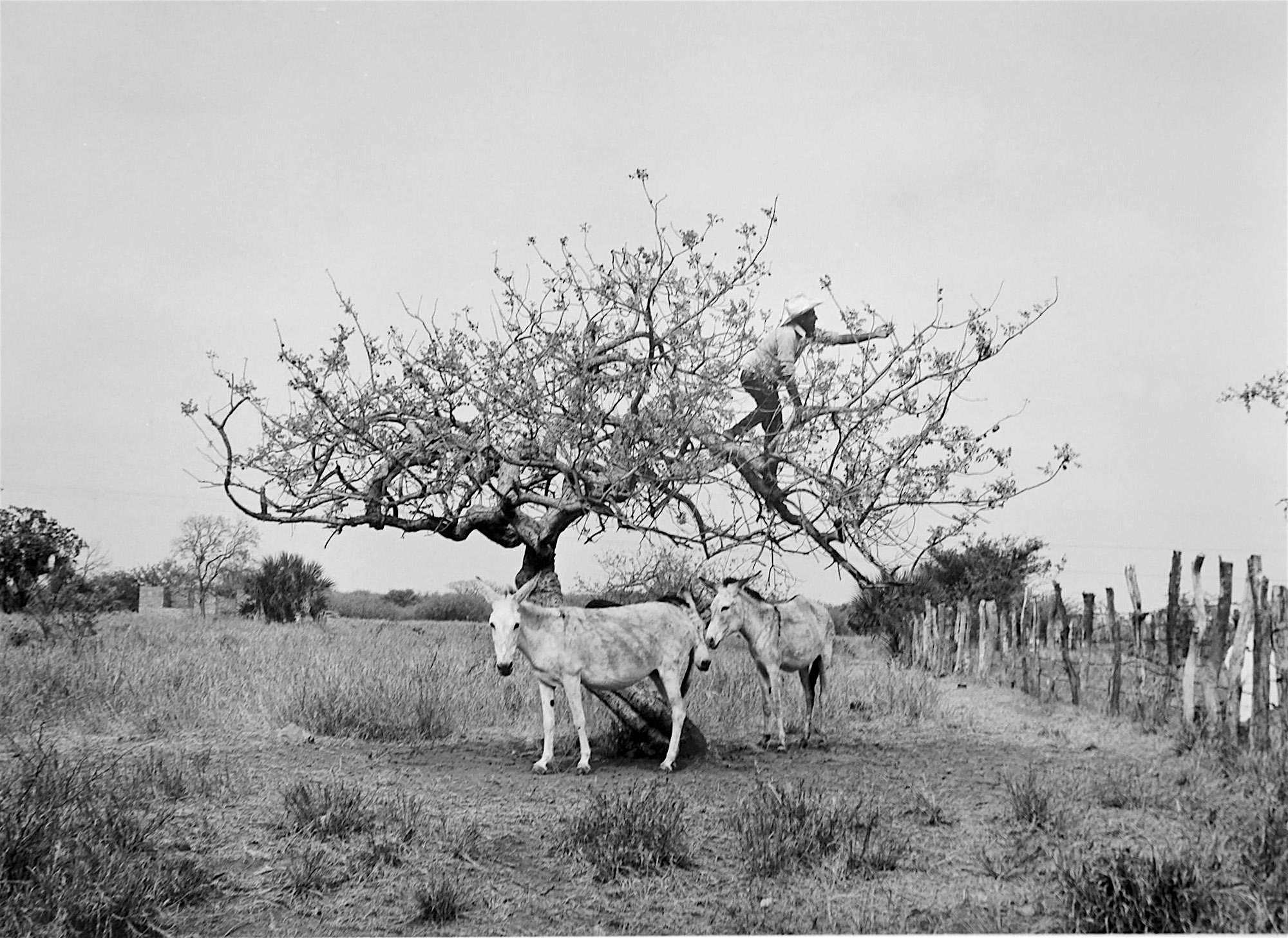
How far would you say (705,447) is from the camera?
10391 mm

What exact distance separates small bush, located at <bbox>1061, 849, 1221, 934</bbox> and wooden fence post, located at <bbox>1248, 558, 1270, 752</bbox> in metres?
4.92

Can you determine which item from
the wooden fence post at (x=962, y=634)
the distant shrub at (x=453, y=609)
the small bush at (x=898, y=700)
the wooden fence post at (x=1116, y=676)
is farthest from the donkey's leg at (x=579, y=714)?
the distant shrub at (x=453, y=609)

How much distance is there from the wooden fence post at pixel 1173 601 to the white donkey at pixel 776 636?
369 centimetres

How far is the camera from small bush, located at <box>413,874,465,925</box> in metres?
6.50

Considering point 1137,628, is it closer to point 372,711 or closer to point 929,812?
point 929,812

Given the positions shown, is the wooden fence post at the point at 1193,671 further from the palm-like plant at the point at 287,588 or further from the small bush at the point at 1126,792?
the palm-like plant at the point at 287,588

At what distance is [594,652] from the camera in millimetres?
9844

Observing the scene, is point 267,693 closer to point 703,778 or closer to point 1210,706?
point 703,778

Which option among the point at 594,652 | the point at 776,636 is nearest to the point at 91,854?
the point at 594,652

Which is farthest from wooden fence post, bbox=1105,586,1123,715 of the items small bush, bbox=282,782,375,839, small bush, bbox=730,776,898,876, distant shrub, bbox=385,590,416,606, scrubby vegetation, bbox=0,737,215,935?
distant shrub, bbox=385,590,416,606

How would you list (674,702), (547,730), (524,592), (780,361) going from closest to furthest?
(524,592) < (547,730) < (674,702) < (780,361)

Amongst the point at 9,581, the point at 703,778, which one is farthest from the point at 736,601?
the point at 9,581

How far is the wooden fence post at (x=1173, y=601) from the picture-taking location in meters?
12.5

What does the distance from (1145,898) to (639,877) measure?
2.89 meters
